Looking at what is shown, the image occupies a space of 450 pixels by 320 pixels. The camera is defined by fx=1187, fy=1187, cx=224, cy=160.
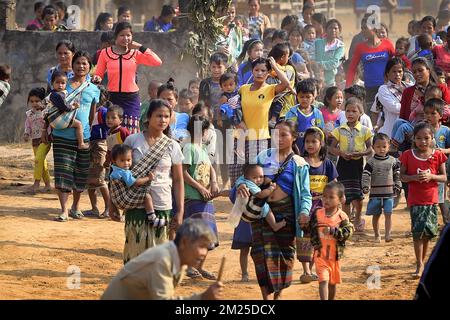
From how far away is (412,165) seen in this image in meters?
11.0

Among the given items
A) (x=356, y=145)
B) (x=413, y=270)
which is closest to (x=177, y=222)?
(x=413, y=270)

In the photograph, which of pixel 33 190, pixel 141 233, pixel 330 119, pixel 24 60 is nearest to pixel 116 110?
pixel 330 119

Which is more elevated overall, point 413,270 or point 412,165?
point 412,165

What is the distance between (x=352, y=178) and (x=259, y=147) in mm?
1259

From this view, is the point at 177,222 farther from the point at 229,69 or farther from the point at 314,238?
the point at 229,69

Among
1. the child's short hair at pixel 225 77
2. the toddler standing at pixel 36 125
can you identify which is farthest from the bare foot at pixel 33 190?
the child's short hair at pixel 225 77

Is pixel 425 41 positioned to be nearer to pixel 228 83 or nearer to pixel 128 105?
pixel 228 83

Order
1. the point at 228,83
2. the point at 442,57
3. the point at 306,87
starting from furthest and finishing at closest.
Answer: the point at 442,57, the point at 228,83, the point at 306,87

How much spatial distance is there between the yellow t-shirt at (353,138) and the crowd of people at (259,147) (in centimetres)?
1

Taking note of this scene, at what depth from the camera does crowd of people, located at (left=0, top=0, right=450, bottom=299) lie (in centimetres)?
957

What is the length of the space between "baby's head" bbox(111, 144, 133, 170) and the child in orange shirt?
5.14 feet

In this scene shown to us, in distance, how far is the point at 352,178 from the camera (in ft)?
42.0
